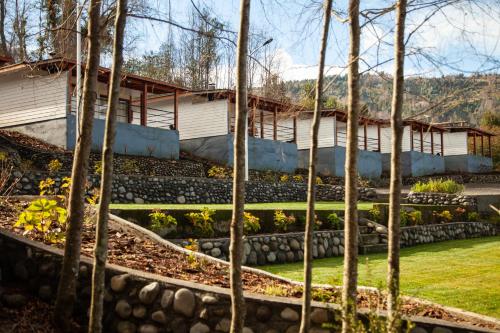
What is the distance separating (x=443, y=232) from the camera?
16078mm

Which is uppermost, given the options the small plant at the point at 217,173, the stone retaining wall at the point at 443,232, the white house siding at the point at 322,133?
the white house siding at the point at 322,133

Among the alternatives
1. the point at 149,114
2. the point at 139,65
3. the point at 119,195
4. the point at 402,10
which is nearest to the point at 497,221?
the point at 119,195

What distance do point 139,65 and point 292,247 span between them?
28.2m

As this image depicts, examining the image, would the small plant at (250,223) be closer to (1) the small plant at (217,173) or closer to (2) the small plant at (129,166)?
(2) the small plant at (129,166)

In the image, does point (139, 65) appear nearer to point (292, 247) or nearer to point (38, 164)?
point (38, 164)

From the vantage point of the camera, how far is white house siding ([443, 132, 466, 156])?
37.3m

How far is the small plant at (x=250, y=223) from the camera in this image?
1016 centimetres

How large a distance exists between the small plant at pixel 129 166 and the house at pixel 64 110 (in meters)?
0.69

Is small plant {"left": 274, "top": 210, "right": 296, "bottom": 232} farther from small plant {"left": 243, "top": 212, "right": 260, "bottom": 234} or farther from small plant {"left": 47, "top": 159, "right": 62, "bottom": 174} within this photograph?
small plant {"left": 47, "top": 159, "right": 62, "bottom": 174}

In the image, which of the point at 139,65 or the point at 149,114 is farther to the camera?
the point at 139,65

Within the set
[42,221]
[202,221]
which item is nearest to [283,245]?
[202,221]

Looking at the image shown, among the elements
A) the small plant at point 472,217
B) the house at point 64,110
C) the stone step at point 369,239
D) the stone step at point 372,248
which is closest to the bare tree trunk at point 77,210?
the stone step at point 372,248

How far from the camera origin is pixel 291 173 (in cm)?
2667

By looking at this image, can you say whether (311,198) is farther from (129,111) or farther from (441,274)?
(129,111)
